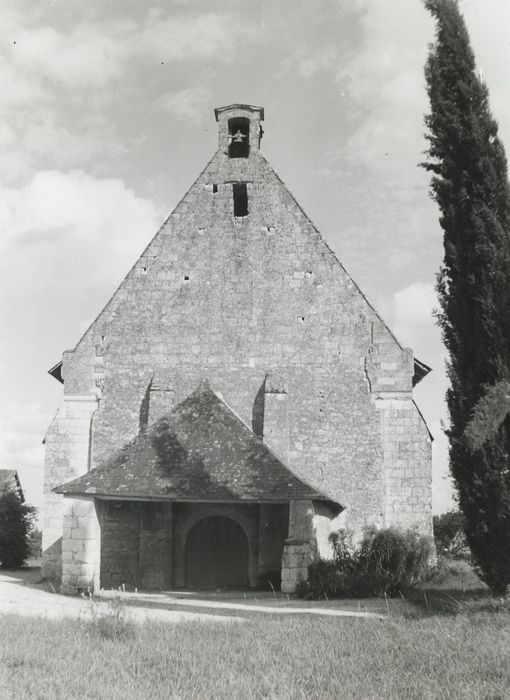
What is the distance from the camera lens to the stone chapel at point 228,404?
14.9 meters

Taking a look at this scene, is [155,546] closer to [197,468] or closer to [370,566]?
[197,468]

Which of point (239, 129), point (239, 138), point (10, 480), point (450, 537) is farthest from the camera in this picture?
point (10, 480)

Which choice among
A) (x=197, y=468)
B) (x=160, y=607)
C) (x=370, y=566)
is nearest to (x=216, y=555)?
(x=197, y=468)

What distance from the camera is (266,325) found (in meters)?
17.8

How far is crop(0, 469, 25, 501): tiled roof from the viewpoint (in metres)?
33.0

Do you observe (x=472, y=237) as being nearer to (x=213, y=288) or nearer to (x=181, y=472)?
(x=181, y=472)

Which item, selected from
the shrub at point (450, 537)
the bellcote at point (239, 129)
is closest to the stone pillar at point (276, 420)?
the bellcote at point (239, 129)

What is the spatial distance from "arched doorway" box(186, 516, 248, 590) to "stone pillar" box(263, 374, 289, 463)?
1.98 m

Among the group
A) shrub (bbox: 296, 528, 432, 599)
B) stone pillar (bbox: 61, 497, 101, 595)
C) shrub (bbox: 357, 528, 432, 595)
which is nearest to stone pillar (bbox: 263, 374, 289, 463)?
shrub (bbox: 296, 528, 432, 599)

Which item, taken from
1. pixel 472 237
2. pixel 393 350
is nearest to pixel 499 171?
pixel 472 237

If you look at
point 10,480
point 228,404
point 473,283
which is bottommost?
point 10,480

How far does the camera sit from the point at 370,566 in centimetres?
1388

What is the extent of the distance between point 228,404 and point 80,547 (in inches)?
199

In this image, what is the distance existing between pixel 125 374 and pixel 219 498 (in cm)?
543
